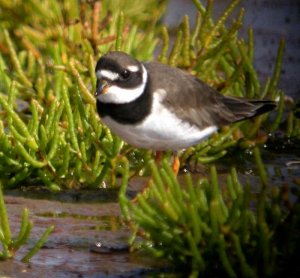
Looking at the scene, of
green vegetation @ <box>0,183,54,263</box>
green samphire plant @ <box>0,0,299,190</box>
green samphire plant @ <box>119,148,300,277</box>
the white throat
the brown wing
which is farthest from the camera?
green samphire plant @ <box>0,0,299,190</box>

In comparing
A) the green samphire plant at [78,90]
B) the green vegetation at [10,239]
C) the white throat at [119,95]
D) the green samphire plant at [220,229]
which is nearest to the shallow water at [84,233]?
the green vegetation at [10,239]

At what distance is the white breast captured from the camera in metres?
6.58

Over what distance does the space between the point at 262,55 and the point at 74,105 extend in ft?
17.5

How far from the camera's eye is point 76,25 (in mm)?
9695

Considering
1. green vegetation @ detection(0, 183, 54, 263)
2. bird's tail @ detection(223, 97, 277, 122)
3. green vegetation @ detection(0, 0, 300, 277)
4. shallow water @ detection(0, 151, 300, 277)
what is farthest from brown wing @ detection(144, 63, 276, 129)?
green vegetation @ detection(0, 183, 54, 263)

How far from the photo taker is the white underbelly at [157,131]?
657 cm

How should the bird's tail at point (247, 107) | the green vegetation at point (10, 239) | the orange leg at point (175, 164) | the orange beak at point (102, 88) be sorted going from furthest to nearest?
1. the bird's tail at point (247, 107)
2. the orange leg at point (175, 164)
3. the orange beak at point (102, 88)
4. the green vegetation at point (10, 239)

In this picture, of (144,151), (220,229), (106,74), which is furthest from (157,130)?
(220,229)

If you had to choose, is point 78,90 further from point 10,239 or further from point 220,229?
point 220,229

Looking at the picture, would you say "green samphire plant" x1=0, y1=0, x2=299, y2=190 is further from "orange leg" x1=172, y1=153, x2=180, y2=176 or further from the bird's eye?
the bird's eye

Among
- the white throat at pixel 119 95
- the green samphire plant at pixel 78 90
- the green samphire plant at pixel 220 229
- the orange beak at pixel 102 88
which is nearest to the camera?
the green samphire plant at pixel 220 229

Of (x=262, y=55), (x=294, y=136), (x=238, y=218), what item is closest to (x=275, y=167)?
(x=294, y=136)

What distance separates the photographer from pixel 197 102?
23.7 feet

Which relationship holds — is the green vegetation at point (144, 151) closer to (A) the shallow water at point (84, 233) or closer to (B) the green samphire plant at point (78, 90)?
(B) the green samphire plant at point (78, 90)
